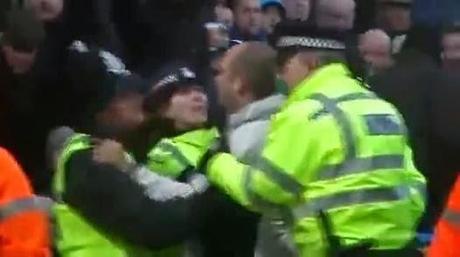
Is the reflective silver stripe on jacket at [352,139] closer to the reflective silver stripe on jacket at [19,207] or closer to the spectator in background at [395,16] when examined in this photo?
the reflective silver stripe on jacket at [19,207]

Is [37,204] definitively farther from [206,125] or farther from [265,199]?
[206,125]

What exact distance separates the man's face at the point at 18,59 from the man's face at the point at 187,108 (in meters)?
1.41

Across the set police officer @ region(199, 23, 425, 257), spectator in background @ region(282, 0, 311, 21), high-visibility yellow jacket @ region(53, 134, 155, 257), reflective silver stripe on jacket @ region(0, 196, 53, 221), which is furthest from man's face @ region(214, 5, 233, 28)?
reflective silver stripe on jacket @ region(0, 196, 53, 221)

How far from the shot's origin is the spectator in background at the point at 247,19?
8.98 m

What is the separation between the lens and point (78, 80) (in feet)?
20.6

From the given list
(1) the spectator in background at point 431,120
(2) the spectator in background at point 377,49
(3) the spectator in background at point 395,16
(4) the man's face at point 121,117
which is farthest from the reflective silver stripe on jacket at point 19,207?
(3) the spectator in background at point 395,16

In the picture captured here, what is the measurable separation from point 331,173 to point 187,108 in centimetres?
115

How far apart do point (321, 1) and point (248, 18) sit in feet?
1.85

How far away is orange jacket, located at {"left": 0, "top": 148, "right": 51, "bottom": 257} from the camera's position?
4996 millimetres

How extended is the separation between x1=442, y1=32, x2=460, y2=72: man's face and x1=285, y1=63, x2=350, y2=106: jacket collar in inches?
69.9

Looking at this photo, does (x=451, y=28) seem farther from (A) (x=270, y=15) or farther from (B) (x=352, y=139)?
(B) (x=352, y=139)

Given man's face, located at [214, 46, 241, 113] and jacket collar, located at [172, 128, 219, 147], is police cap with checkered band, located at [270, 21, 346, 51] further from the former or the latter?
jacket collar, located at [172, 128, 219, 147]

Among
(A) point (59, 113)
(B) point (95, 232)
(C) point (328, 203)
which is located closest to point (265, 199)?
(C) point (328, 203)

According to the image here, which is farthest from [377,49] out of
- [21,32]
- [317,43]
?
[317,43]
